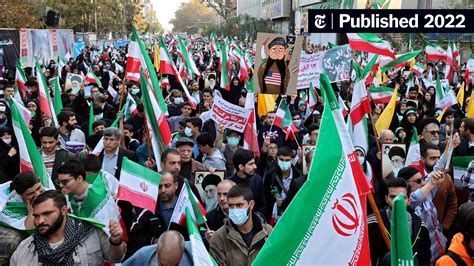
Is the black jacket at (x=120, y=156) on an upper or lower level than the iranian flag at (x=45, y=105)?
lower

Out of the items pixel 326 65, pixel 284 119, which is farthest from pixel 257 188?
pixel 326 65

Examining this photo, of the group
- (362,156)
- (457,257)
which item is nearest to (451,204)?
(362,156)

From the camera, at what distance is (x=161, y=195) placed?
15.4 feet

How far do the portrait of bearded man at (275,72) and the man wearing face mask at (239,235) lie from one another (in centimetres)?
481

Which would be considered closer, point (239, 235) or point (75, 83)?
point (239, 235)

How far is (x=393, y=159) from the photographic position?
6359mm

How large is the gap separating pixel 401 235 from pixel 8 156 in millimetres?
5398

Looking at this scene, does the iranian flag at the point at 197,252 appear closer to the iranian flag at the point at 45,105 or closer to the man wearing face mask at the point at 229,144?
the man wearing face mask at the point at 229,144

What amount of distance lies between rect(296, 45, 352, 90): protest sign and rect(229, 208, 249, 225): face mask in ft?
22.9

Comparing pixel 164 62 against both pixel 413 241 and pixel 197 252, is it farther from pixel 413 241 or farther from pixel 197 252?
pixel 197 252

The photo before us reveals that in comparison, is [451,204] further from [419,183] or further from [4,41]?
[4,41]

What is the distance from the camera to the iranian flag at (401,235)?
217 cm

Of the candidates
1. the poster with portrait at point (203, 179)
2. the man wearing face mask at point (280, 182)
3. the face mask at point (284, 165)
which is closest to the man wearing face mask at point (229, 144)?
the man wearing face mask at point (280, 182)

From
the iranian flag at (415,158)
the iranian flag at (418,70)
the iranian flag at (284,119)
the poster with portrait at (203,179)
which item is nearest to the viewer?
the poster with portrait at (203,179)
